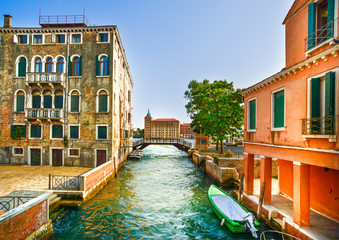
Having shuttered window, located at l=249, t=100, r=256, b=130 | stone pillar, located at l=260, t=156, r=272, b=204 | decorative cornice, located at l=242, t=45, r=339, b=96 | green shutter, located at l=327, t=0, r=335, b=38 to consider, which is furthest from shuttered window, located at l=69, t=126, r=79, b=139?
green shutter, located at l=327, t=0, r=335, b=38

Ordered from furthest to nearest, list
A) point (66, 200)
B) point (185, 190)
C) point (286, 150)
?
point (185, 190) → point (66, 200) → point (286, 150)

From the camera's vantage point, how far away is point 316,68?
703cm

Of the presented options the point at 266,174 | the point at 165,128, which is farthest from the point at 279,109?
the point at 165,128

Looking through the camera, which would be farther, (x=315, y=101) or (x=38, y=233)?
(x=38, y=233)

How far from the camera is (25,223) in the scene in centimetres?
709

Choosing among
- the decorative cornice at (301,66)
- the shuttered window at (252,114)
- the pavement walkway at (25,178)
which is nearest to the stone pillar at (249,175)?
the shuttered window at (252,114)

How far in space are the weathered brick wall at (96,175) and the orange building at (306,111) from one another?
10.3m

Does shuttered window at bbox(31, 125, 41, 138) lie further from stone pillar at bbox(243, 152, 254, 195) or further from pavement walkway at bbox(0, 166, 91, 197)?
stone pillar at bbox(243, 152, 254, 195)

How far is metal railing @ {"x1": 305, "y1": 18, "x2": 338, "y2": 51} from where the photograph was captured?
22.2 ft

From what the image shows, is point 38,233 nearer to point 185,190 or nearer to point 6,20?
point 185,190

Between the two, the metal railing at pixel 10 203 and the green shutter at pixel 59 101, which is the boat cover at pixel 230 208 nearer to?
the metal railing at pixel 10 203

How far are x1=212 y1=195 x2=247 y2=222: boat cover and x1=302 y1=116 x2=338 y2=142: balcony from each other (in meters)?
4.58

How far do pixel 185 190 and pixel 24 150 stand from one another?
15960 mm

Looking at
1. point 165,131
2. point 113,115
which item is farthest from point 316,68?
point 165,131
